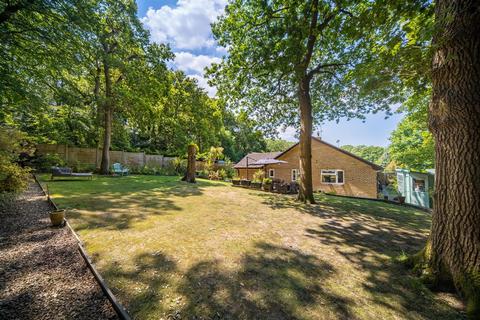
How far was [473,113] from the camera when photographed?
2439 mm

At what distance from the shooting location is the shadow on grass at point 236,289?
6.52ft

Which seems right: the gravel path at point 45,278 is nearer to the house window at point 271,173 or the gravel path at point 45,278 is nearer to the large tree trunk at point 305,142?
the large tree trunk at point 305,142

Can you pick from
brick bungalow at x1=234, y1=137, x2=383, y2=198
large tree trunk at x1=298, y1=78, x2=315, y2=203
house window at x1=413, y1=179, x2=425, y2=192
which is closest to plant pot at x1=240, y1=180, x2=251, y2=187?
brick bungalow at x1=234, y1=137, x2=383, y2=198

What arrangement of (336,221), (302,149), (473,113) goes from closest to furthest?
(473,113), (336,221), (302,149)

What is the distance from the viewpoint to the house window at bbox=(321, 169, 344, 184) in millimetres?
16347

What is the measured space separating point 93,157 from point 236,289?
19.9 meters

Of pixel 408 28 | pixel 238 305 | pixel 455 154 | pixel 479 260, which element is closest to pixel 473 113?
pixel 455 154

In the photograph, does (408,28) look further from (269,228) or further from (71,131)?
(71,131)

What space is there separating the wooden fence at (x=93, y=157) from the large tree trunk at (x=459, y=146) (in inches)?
828

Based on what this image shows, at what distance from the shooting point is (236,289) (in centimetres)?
237

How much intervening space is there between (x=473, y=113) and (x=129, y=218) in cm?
676

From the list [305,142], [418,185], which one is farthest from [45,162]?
[418,185]

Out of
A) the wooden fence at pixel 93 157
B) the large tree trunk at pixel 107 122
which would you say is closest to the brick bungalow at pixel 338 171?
the wooden fence at pixel 93 157

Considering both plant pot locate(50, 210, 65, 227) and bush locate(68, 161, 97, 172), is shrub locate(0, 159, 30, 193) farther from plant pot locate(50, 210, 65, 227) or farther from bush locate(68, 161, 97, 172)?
bush locate(68, 161, 97, 172)
